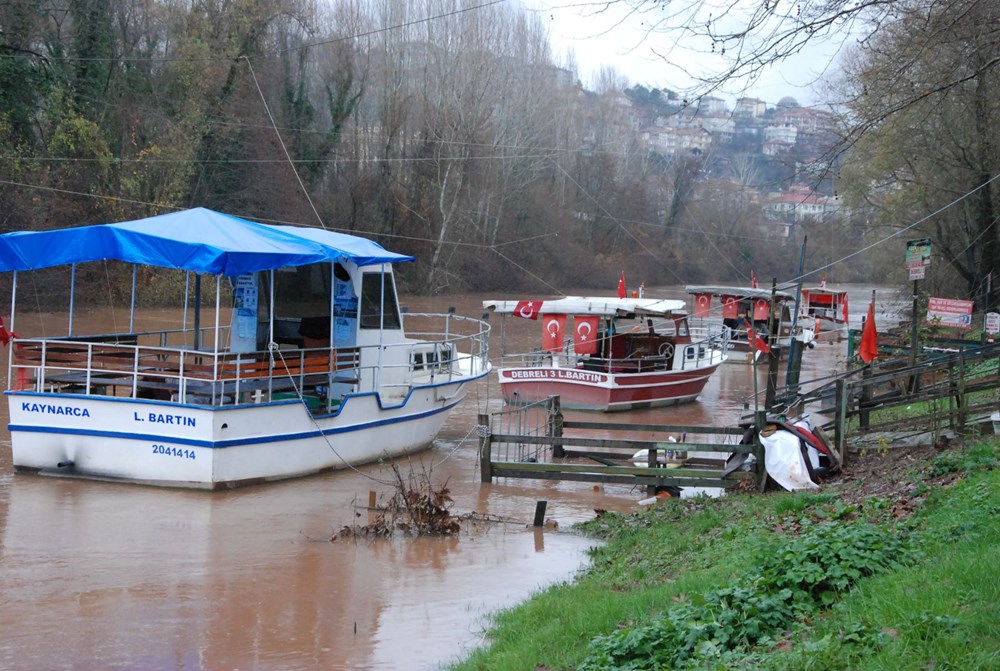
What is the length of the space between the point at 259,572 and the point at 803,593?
637 centimetres

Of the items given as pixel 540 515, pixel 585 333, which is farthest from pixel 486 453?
pixel 585 333

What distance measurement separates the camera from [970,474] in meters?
9.78

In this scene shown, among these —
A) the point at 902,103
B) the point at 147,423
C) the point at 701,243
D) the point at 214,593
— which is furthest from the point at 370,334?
the point at 701,243

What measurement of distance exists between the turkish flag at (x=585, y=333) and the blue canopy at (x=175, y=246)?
11426 mm

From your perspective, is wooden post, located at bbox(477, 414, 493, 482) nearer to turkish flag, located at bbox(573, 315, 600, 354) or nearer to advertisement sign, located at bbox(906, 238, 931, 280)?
advertisement sign, located at bbox(906, 238, 931, 280)

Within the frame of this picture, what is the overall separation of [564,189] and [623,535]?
201 ft

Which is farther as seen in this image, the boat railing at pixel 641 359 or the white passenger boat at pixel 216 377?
the boat railing at pixel 641 359

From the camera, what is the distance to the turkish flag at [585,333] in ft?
86.0

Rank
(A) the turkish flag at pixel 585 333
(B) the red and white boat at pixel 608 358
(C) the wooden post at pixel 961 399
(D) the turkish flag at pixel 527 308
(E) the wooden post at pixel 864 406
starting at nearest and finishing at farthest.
A: 1. (C) the wooden post at pixel 961 399
2. (E) the wooden post at pixel 864 406
3. (D) the turkish flag at pixel 527 308
4. (B) the red and white boat at pixel 608 358
5. (A) the turkish flag at pixel 585 333

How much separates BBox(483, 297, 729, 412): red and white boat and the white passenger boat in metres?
7.25

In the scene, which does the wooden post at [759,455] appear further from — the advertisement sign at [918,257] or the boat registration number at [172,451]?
the boat registration number at [172,451]

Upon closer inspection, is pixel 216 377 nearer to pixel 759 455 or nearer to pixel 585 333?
pixel 759 455

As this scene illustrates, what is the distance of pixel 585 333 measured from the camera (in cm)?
2634

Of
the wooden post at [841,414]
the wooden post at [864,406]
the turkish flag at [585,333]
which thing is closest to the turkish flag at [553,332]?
the turkish flag at [585,333]
